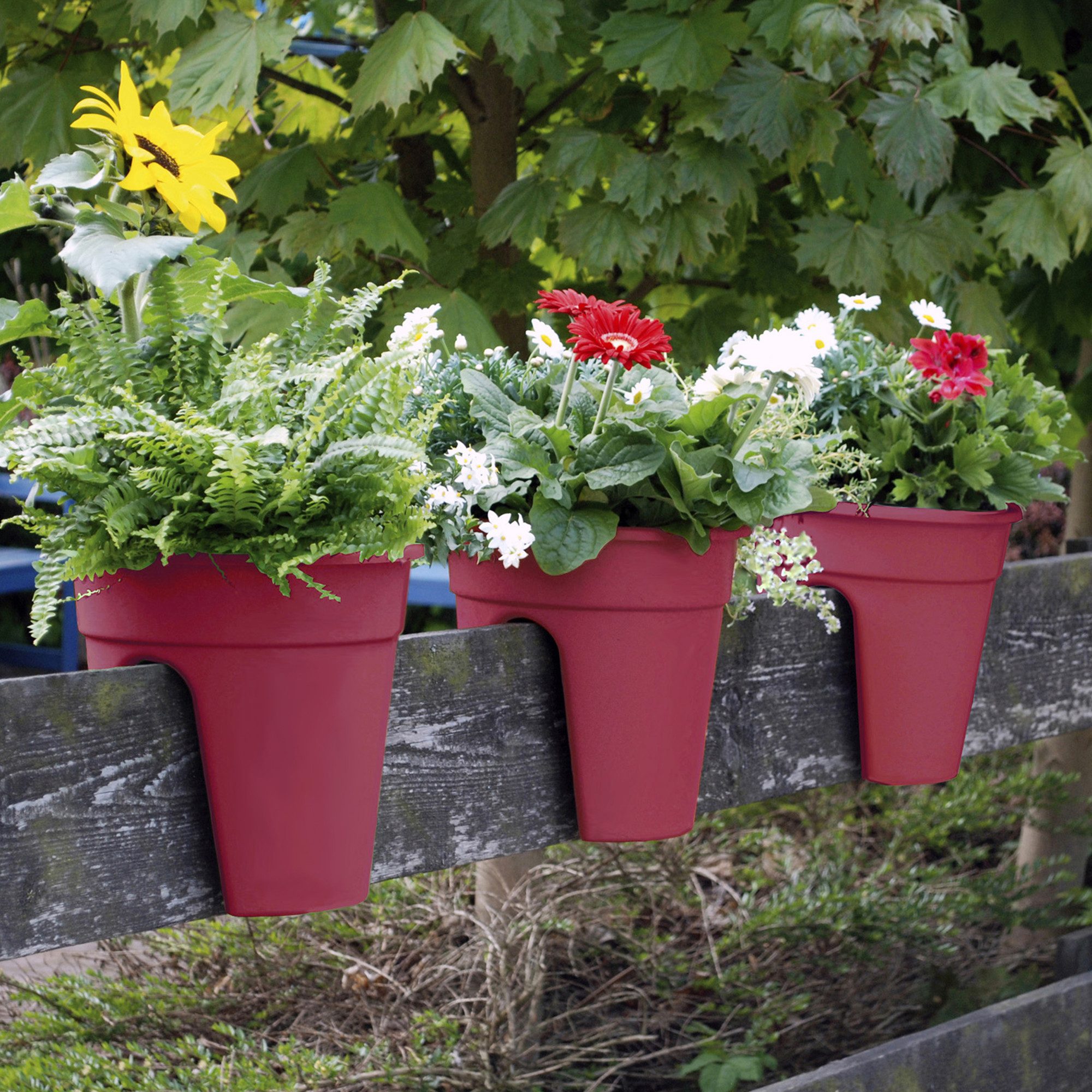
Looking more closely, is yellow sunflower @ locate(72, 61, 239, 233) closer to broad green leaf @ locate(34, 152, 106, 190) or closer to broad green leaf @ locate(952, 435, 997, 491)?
broad green leaf @ locate(34, 152, 106, 190)

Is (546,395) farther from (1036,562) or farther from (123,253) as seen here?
(1036,562)

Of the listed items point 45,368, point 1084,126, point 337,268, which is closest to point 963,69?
point 1084,126

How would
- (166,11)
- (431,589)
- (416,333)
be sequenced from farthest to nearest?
(431,589), (166,11), (416,333)

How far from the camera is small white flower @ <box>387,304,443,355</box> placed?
77cm

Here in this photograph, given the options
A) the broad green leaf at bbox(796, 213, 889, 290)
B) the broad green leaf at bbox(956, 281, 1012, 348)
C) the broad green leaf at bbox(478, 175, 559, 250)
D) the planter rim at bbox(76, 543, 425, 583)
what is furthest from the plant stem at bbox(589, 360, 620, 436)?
the broad green leaf at bbox(956, 281, 1012, 348)

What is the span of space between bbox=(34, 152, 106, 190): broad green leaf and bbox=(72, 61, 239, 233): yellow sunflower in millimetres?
20

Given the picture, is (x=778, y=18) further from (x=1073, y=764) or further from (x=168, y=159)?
(x=1073, y=764)

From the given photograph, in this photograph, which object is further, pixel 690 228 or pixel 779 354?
pixel 690 228

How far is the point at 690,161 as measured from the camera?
1.52 metres

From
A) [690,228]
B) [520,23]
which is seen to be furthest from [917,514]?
[520,23]

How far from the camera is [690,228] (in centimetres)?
156

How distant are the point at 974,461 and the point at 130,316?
2.46 feet

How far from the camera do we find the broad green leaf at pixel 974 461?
1097mm

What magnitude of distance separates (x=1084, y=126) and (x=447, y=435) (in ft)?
4.46
